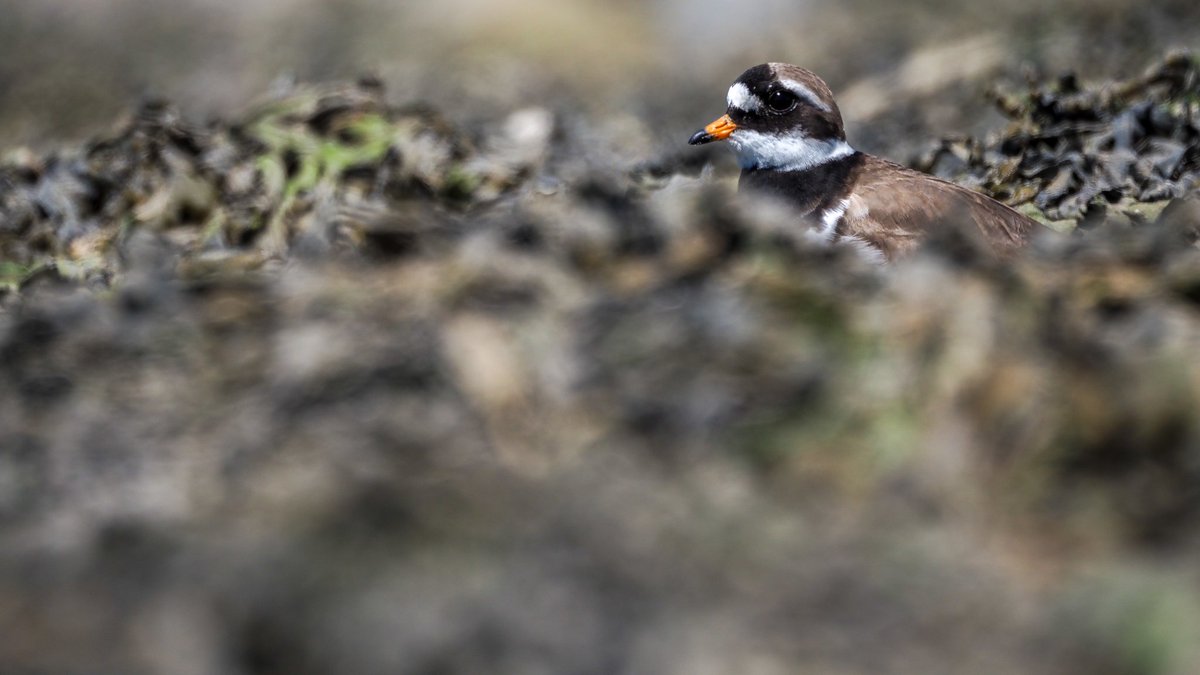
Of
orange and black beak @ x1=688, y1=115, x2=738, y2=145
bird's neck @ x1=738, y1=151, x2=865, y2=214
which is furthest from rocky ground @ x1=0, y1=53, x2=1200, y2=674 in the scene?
orange and black beak @ x1=688, y1=115, x2=738, y2=145

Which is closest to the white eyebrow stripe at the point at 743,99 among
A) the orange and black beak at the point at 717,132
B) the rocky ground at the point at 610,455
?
the orange and black beak at the point at 717,132

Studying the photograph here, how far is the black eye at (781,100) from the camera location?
805 centimetres

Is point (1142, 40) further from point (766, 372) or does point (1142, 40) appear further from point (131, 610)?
point (131, 610)

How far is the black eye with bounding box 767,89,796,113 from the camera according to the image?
26.4ft

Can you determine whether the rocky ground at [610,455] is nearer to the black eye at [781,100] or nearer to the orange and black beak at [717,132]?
the orange and black beak at [717,132]

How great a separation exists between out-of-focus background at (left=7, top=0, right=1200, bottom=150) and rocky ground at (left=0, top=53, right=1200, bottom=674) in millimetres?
6870

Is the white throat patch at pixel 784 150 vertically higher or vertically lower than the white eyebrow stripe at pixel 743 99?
lower

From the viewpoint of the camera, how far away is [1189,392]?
379cm

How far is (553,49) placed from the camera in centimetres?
2125

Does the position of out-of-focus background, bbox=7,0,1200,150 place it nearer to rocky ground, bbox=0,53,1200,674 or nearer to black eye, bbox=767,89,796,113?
black eye, bbox=767,89,796,113

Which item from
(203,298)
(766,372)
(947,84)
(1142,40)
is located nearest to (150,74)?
(947,84)

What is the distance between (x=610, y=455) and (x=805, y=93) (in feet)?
16.0

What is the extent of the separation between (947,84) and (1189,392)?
874cm

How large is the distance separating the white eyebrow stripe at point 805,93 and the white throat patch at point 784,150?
0.24 metres
